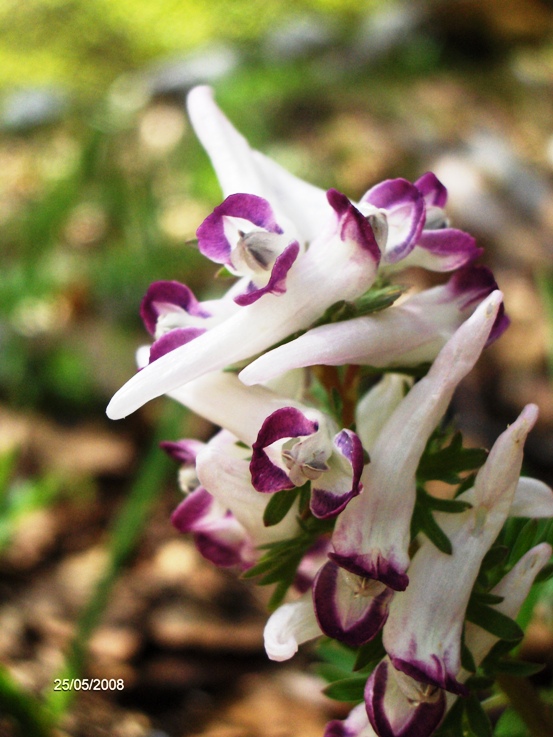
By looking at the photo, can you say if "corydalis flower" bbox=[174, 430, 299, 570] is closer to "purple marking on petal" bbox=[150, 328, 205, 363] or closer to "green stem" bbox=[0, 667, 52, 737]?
"purple marking on petal" bbox=[150, 328, 205, 363]

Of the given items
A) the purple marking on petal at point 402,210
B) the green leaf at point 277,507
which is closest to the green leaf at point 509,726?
the green leaf at point 277,507

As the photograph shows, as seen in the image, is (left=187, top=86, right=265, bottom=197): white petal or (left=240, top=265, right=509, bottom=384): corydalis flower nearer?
(left=240, top=265, right=509, bottom=384): corydalis flower

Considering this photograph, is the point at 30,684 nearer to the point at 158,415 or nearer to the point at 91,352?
the point at 158,415

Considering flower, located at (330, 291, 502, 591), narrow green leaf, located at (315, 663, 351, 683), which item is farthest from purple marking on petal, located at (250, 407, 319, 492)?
narrow green leaf, located at (315, 663, 351, 683)

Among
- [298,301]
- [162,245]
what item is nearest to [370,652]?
[298,301]

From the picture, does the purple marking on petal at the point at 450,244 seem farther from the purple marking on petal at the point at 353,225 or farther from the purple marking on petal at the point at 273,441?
the purple marking on petal at the point at 273,441
